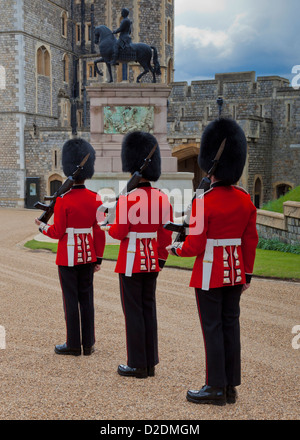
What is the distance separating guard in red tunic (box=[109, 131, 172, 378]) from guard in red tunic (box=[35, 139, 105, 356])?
0.51 metres

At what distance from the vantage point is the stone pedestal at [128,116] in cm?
1274

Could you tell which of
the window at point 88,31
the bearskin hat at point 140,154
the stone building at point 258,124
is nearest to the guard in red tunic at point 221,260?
the bearskin hat at point 140,154

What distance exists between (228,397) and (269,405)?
274mm

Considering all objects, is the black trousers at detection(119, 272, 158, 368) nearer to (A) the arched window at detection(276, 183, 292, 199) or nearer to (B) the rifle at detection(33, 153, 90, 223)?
(B) the rifle at detection(33, 153, 90, 223)

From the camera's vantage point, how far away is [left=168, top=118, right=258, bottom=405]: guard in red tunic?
359 centimetres

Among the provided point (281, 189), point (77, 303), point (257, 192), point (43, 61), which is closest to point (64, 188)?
point (77, 303)

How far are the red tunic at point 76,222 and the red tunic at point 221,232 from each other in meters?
1.13

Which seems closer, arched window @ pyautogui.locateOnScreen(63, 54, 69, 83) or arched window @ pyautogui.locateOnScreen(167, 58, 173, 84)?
arched window @ pyautogui.locateOnScreen(63, 54, 69, 83)

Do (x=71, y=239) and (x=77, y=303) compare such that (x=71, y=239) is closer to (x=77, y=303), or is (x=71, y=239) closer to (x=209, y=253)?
(x=77, y=303)

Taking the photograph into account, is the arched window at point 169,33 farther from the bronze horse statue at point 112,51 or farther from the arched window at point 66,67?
the bronze horse statue at point 112,51

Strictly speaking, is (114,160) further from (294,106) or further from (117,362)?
(294,106)

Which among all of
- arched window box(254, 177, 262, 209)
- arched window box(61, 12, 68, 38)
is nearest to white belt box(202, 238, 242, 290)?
arched window box(254, 177, 262, 209)
